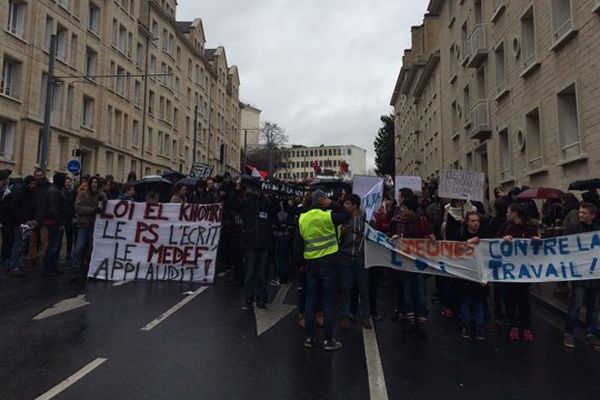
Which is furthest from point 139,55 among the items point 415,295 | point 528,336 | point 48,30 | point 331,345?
point 528,336

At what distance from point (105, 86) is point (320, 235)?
31.8 m

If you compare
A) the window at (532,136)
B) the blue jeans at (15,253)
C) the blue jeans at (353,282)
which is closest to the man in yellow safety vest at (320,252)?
the blue jeans at (353,282)

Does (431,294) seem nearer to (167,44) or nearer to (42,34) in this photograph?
(42,34)

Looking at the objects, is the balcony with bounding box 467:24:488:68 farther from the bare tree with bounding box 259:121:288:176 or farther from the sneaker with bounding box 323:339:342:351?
the bare tree with bounding box 259:121:288:176

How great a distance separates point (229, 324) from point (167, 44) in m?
44.9

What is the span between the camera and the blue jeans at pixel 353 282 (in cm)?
625

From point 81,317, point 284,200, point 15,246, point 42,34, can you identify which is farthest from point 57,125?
point 81,317

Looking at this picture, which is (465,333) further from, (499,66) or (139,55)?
(139,55)

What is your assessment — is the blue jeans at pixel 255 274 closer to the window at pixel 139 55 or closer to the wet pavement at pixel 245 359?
the wet pavement at pixel 245 359

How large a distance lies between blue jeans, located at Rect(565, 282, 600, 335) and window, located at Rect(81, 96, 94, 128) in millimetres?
31750

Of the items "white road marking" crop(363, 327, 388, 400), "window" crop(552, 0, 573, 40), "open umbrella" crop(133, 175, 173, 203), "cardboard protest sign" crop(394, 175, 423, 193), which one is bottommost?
"white road marking" crop(363, 327, 388, 400)

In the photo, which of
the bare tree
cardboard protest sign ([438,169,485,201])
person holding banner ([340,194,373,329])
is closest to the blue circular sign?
cardboard protest sign ([438,169,485,201])

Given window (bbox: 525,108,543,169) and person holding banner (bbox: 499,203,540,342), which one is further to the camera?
window (bbox: 525,108,543,169)

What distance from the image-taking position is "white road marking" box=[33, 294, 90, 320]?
22.3ft
